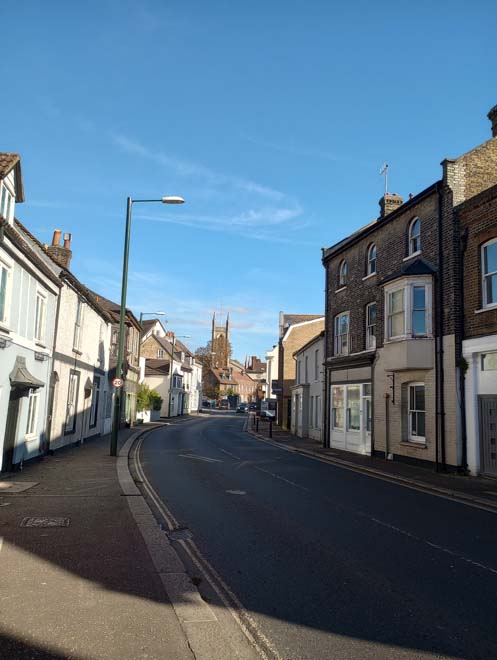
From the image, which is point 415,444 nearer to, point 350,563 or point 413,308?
point 413,308

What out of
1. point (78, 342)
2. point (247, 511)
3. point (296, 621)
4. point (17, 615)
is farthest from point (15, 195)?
point (296, 621)

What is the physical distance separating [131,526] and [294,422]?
102 ft

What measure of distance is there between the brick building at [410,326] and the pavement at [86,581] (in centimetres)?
1124

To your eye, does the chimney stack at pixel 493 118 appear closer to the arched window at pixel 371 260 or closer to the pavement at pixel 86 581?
the arched window at pixel 371 260

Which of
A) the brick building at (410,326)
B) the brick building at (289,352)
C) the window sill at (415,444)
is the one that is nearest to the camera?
the brick building at (410,326)

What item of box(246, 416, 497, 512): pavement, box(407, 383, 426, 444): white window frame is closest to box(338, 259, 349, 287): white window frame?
box(407, 383, 426, 444): white window frame

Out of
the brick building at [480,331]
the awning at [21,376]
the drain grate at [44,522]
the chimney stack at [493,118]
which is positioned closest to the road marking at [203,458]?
the awning at [21,376]

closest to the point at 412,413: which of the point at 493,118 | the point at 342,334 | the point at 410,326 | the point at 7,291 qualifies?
the point at 410,326

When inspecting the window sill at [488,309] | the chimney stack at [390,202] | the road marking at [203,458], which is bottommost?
the road marking at [203,458]

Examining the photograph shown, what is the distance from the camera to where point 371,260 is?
78.5ft

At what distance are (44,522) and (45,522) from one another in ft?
0.05

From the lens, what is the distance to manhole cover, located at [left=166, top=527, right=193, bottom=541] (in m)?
8.11

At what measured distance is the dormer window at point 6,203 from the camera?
13.4 meters

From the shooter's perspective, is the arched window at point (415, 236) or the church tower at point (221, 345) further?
the church tower at point (221, 345)
